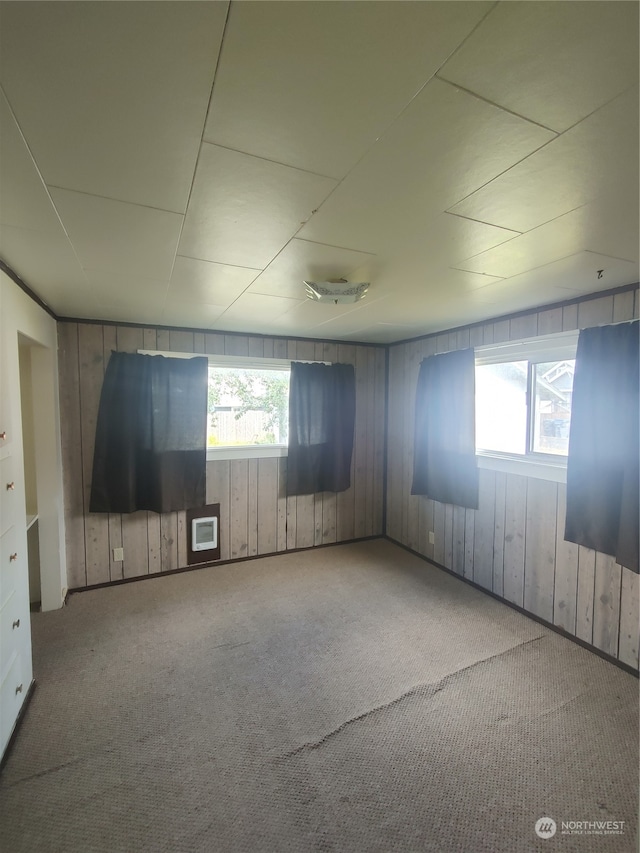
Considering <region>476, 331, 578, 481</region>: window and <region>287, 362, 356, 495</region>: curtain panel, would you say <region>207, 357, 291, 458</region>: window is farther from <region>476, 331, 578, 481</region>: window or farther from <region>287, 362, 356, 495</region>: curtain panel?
<region>476, 331, 578, 481</region>: window

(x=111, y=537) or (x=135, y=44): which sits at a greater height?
(x=135, y=44)

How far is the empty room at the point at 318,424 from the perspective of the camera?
2.76 ft

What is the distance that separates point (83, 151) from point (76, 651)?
2.79 m

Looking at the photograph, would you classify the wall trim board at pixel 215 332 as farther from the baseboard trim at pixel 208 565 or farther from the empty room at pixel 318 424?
the baseboard trim at pixel 208 565

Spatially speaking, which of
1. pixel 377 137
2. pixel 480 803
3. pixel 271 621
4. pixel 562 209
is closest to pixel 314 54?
pixel 377 137

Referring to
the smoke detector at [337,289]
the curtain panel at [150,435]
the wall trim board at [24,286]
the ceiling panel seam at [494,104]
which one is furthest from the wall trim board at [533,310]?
the wall trim board at [24,286]

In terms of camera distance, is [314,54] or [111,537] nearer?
[314,54]

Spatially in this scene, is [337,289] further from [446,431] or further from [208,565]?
[208,565]

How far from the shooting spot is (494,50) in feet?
2.48

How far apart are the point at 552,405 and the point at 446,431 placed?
3.11 feet

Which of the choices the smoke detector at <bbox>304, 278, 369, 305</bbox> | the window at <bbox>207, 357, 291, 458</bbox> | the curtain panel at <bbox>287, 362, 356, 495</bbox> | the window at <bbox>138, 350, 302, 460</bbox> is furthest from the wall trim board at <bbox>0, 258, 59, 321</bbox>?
the curtain panel at <bbox>287, 362, 356, 495</bbox>

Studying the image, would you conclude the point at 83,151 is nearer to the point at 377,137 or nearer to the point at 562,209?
the point at 377,137

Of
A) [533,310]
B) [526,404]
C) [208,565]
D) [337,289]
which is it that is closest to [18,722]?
[208,565]

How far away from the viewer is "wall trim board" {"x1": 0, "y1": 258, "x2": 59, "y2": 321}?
1.92 m
